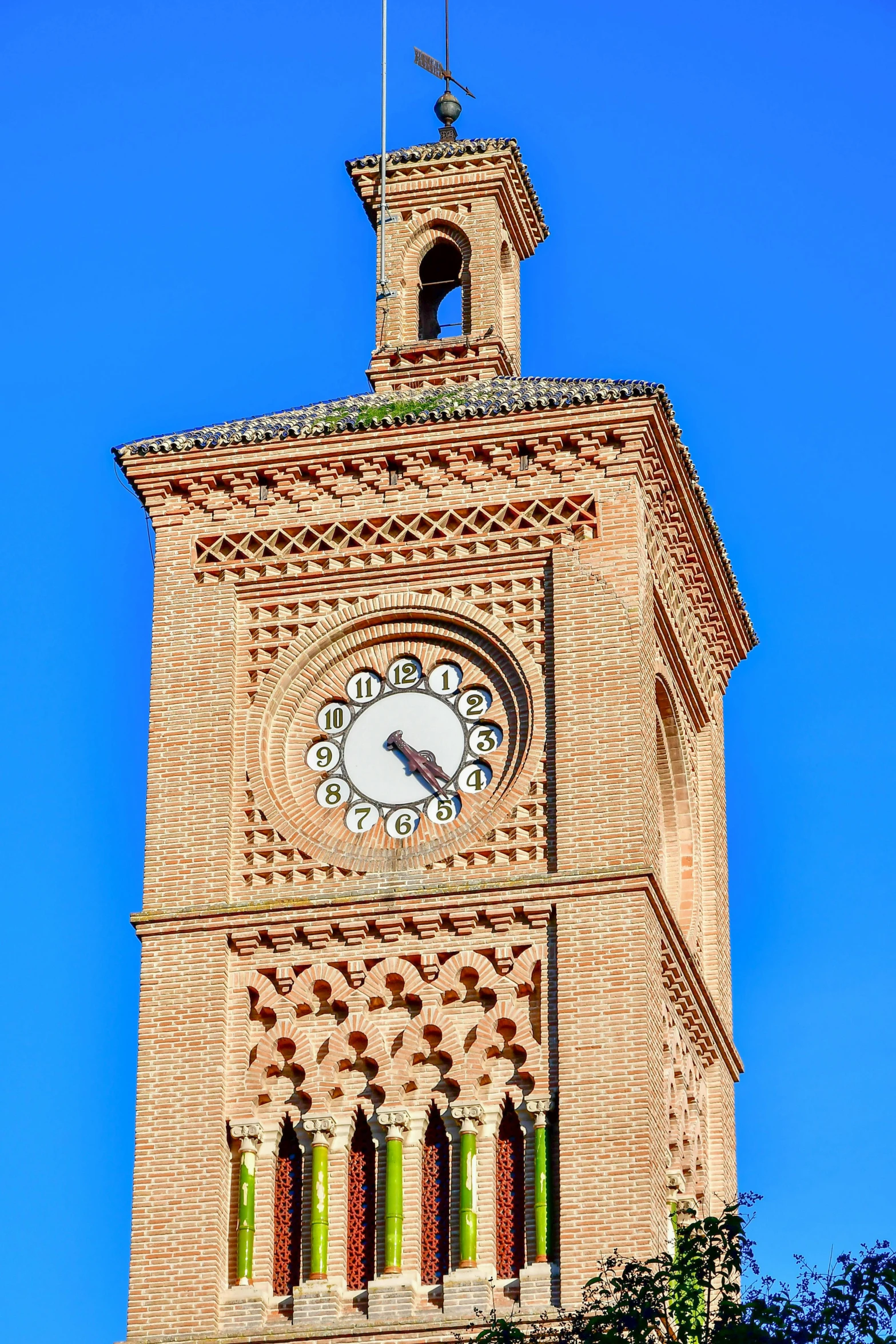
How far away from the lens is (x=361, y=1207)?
36.6 meters

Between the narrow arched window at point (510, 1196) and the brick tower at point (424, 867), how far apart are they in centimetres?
3

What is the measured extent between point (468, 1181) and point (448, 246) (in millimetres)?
12581

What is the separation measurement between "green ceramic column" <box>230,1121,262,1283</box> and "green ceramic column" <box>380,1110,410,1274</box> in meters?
1.23

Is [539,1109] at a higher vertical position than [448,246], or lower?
lower

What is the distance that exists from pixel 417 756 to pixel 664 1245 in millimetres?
5526

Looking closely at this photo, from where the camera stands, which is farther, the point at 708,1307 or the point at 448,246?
→ the point at 448,246

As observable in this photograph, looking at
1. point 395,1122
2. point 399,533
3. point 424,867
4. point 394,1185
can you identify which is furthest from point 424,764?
point 394,1185

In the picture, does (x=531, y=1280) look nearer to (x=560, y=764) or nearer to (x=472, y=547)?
(x=560, y=764)

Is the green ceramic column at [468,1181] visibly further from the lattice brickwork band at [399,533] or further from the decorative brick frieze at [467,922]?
the lattice brickwork band at [399,533]

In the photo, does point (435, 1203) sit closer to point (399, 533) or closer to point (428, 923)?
point (428, 923)

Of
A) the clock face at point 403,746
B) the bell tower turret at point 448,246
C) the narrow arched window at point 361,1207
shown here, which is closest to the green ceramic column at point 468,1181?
the narrow arched window at point 361,1207

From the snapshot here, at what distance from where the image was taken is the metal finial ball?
46.3 metres

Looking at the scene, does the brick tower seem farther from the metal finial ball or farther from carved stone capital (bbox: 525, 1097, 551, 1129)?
the metal finial ball

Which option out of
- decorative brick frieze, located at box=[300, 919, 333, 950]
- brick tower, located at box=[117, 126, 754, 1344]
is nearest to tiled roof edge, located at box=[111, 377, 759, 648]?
brick tower, located at box=[117, 126, 754, 1344]
